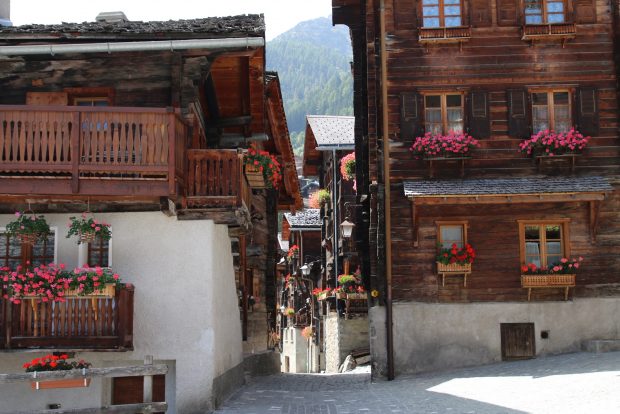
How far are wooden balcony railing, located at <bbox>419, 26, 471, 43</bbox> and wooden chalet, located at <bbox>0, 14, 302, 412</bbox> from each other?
6261mm

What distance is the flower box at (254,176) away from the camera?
16.6m

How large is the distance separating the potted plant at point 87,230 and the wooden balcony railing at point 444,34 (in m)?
10.2

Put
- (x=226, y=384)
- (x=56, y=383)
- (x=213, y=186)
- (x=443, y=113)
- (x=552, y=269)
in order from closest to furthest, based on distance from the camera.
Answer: (x=56, y=383) → (x=213, y=186) → (x=226, y=384) → (x=552, y=269) → (x=443, y=113)

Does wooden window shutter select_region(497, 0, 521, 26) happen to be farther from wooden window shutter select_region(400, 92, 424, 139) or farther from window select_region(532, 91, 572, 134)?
wooden window shutter select_region(400, 92, 424, 139)

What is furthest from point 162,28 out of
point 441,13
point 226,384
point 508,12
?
point 508,12

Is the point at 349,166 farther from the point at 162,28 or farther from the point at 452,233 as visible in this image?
the point at 162,28

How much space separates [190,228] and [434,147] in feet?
25.4

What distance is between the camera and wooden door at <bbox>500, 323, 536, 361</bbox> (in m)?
21.0

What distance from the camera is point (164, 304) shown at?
1512 cm

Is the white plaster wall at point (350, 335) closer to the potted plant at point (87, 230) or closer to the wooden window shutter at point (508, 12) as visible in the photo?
the wooden window shutter at point (508, 12)

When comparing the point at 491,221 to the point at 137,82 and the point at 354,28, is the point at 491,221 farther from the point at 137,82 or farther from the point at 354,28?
the point at 137,82

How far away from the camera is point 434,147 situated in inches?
822

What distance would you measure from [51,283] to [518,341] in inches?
462

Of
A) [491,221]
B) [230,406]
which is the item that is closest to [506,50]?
[491,221]
